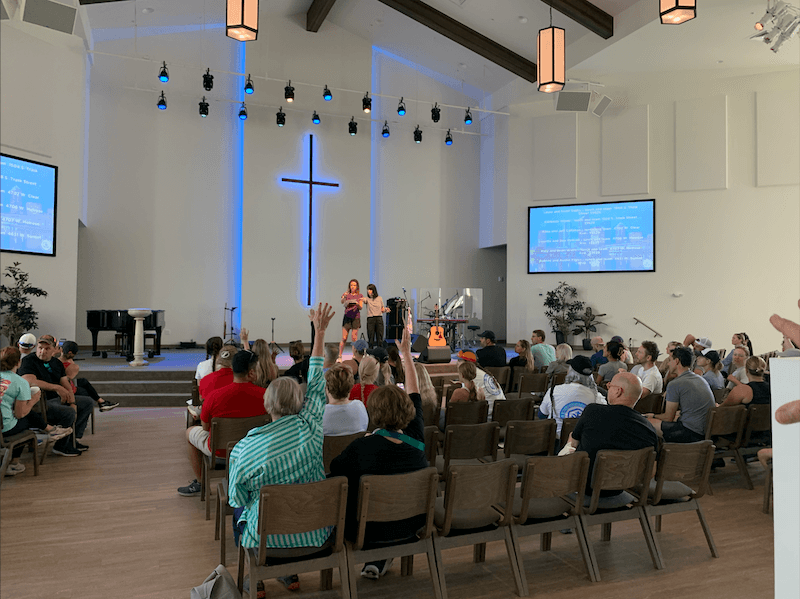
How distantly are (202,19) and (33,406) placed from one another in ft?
33.3

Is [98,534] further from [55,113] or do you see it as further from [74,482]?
[55,113]

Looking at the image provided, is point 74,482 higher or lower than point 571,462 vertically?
lower

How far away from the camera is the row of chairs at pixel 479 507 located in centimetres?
257

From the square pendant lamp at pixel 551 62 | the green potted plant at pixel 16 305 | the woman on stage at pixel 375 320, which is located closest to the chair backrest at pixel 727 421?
the square pendant lamp at pixel 551 62

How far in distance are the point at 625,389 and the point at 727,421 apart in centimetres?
182

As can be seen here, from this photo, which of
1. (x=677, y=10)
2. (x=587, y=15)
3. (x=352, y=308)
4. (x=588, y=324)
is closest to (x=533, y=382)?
(x=677, y=10)

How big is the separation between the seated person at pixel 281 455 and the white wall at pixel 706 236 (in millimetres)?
11155

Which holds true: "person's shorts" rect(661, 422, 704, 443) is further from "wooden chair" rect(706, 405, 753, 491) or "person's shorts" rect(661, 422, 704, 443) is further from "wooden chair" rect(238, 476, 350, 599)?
"wooden chair" rect(238, 476, 350, 599)

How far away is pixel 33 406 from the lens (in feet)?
16.0

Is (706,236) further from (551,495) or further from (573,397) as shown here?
(551,495)

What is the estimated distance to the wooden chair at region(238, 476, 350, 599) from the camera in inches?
97.6

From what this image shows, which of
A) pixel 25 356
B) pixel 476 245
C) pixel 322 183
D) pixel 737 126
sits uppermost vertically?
pixel 737 126

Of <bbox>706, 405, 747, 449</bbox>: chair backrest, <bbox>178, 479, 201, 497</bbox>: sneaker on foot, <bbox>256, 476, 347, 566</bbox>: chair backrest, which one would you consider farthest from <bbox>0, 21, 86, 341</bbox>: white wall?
<bbox>706, 405, 747, 449</bbox>: chair backrest

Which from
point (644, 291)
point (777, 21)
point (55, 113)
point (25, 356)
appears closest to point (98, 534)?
point (25, 356)
